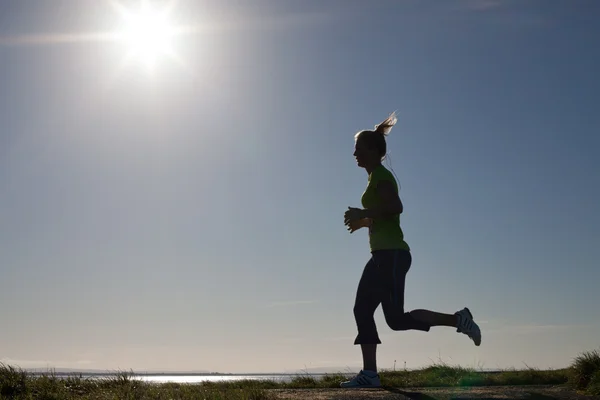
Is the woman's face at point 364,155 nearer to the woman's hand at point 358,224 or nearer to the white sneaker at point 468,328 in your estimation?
the woman's hand at point 358,224

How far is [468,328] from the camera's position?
6.62 meters

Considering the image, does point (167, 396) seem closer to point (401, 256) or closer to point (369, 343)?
point (369, 343)

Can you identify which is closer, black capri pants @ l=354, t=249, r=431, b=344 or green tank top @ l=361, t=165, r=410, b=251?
black capri pants @ l=354, t=249, r=431, b=344

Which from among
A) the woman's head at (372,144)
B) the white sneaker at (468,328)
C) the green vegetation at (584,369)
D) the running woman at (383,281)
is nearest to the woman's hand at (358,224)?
the running woman at (383,281)

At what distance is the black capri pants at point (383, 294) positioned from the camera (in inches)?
264

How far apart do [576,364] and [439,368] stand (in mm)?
2268

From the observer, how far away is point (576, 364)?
24.6 ft

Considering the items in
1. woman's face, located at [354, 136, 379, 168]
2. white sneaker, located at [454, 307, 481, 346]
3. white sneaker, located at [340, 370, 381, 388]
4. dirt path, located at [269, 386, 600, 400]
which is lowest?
dirt path, located at [269, 386, 600, 400]

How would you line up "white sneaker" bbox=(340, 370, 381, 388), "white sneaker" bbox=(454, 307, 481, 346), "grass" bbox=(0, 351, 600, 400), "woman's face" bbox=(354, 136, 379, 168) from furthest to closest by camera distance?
"woman's face" bbox=(354, 136, 379, 168) → "white sneaker" bbox=(340, 370, 381, 388) → "white sneaker" bbox=(454, 307, 481, 346) → "grass" bbox=(0, 351, 600, 400)

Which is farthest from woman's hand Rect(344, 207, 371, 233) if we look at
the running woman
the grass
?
the grass

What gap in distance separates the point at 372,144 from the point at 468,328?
244 cm

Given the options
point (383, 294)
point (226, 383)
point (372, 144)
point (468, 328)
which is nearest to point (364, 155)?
point (372, 144)

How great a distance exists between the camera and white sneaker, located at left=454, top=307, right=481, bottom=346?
6.62 metres

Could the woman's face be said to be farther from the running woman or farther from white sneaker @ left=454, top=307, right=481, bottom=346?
white sneaker @ left=454, top=307, right=481, bottom=346
